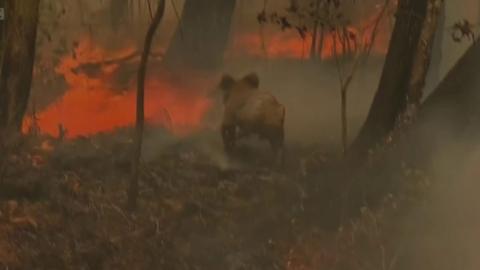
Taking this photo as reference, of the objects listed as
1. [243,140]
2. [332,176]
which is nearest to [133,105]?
[243,140]

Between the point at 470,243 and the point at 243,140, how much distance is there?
0.78 meters

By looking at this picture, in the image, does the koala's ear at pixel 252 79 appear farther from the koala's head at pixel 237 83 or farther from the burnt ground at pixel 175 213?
the burnt ground at pixel 175 213

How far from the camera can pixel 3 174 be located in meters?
3.35

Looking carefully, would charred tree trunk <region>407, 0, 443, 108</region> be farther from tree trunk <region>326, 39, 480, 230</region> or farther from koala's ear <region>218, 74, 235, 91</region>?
koala's ear <region>218, 74, 235, 91</region>

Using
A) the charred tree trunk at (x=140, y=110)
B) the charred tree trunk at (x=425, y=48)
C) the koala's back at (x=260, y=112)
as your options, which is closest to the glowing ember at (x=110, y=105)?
the charred tree trunk at (x=140, y=110)

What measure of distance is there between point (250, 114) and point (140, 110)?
347mm

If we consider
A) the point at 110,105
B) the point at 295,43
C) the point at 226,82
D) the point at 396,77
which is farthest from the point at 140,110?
the point at 396,77

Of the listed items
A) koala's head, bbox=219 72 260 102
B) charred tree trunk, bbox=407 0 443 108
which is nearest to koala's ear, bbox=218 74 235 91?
koala's head, bbox=219 72 260 102

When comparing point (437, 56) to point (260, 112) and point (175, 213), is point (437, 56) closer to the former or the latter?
point (260, 112)

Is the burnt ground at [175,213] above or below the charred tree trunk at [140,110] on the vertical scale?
below

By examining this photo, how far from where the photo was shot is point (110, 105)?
3.35m

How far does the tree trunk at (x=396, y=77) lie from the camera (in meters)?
3.32

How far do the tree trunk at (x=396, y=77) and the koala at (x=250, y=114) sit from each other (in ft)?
0.83

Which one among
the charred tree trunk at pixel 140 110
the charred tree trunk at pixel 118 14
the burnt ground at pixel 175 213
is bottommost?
the burnt ground at pixel 175 213
